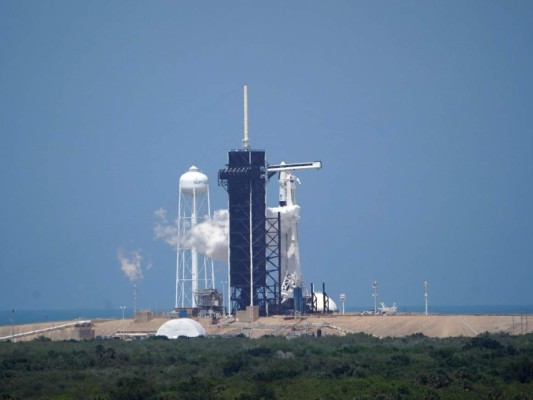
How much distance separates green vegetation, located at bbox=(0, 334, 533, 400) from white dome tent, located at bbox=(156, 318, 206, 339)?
9.66 metres

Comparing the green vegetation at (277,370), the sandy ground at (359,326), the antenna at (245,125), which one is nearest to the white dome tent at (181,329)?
the sandy ground at (359,326)

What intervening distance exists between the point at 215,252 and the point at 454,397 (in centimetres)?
6130

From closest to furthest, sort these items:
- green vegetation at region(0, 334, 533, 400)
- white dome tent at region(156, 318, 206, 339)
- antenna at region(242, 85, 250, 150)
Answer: green vegetation at region(0, 334, 533, 400) → white dome tent at region(156, 318, 206, 339) → antenna at region(242, 85, 250, 150)

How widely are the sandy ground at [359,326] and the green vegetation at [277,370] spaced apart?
7.94 m

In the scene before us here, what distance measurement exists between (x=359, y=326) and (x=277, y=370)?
134ft

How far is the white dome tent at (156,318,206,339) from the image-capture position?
367 ft

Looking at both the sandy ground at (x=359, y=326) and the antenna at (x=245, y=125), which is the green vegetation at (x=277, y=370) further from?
the antenna at (x=245, y=125)

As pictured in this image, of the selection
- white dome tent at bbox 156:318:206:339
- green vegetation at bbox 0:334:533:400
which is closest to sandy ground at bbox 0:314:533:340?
white dome tent at bbox 156:318:206:339

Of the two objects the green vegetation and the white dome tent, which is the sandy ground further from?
the green vegetation

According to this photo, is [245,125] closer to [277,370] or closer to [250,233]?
[250,233]

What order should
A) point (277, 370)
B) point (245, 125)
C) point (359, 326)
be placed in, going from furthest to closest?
1. point (245, 125)
2. point (359, 326)
3. point (277, 370)

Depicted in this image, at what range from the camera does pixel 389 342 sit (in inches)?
3976

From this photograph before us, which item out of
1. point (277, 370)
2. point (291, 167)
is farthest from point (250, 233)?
point (277, 370)

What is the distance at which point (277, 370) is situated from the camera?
7481 cm
